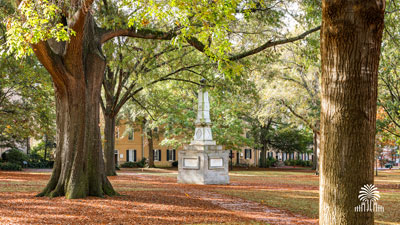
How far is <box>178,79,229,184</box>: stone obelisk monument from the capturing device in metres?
20.5

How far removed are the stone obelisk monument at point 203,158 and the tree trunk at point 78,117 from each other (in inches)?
343

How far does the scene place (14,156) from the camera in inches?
1598

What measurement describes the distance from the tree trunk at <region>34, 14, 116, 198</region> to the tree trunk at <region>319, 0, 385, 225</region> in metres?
8.09

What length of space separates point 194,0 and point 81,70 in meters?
3.89

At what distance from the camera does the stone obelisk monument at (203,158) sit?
2053 cm

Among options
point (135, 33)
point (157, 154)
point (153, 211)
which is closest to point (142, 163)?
point (157, 154)

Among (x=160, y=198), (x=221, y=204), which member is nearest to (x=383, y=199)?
(x=221, y=204)

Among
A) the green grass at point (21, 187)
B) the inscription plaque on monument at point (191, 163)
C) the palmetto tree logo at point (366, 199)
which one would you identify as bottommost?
the green grass at point (21, 187)

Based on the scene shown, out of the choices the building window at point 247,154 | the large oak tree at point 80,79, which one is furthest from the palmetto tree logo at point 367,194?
the building window at point 247,154

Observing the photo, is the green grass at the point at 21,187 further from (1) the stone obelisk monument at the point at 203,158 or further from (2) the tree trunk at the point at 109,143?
(2) the tree trunk at the point at 109,143

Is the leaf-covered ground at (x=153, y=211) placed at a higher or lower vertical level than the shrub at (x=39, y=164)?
higher

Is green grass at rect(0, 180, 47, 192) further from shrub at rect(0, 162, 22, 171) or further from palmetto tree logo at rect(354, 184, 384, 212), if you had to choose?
shrub at rect(0, 162, 22, 171)

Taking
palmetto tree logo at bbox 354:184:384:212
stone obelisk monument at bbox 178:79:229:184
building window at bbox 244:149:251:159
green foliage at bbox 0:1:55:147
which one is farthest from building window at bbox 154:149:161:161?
palmetto tree logo at bbox 354:184:384:212

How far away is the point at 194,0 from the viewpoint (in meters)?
9.16
